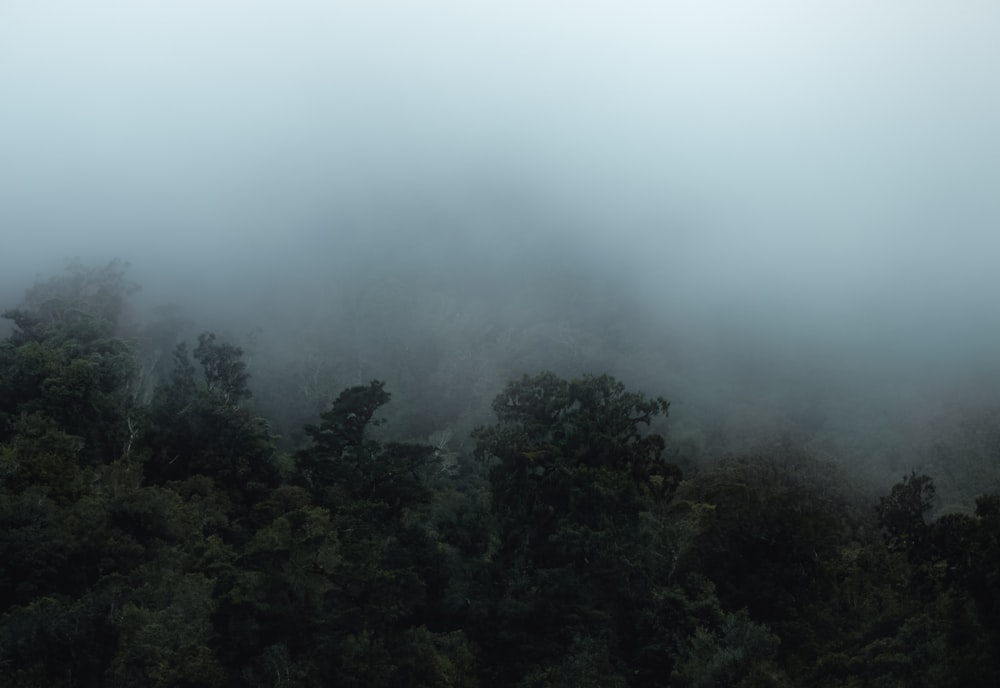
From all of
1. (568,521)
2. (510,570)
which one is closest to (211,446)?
(510,570)

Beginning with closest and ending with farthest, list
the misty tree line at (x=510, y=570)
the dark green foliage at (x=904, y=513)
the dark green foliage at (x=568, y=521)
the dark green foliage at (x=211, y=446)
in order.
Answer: the misty tree line at (x=510, y=570)
the dark green foliage at (x=568, y=521)
the dark green foliage at (x=904, y=513)
the dark green foliage at (x=211, y=446)

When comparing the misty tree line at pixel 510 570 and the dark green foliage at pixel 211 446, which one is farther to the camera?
the dark green foliage at pixel 211 446

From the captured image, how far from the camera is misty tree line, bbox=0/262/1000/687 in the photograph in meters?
28.5

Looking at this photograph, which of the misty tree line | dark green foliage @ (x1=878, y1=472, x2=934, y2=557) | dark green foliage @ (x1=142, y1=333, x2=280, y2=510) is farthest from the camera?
dark green foliage @ (x1=142, y1=333, x2=280, y2=510)

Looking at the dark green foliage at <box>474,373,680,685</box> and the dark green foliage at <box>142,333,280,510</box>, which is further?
the dark green foliage at <box>142,333,280,510</box>

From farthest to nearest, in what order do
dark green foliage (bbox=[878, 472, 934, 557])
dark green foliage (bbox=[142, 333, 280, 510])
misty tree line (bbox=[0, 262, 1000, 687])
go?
dark green foliage (bbox=[142, 333, 280, 510]) → dark green foliage (bbox=[878, 472, 934, 557]) → misty tree line (bbox=[0, 262, 1000, 687])

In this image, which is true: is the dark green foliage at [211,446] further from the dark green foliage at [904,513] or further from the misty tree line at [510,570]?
the dark green foliage at [904,513]

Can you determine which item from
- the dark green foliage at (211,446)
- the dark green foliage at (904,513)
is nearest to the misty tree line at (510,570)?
the dark green foliage at (904,513)

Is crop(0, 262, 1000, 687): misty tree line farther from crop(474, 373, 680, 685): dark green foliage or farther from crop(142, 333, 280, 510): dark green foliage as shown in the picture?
crop(142, 333, 280, 510): dark green foliage

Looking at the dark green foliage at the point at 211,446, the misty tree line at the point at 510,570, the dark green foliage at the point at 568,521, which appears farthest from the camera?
the dark green foliage at the point at 211,446

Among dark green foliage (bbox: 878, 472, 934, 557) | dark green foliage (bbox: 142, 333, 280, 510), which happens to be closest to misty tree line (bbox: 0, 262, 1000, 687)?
dark green foliage (bbox: 878, 472, 934, 557)

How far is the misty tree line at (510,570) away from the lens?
28.5m

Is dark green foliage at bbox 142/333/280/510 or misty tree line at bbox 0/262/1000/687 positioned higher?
dark green foliage at bbox 142/333/280/510

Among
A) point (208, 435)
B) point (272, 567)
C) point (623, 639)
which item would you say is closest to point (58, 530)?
point (272, 567)
